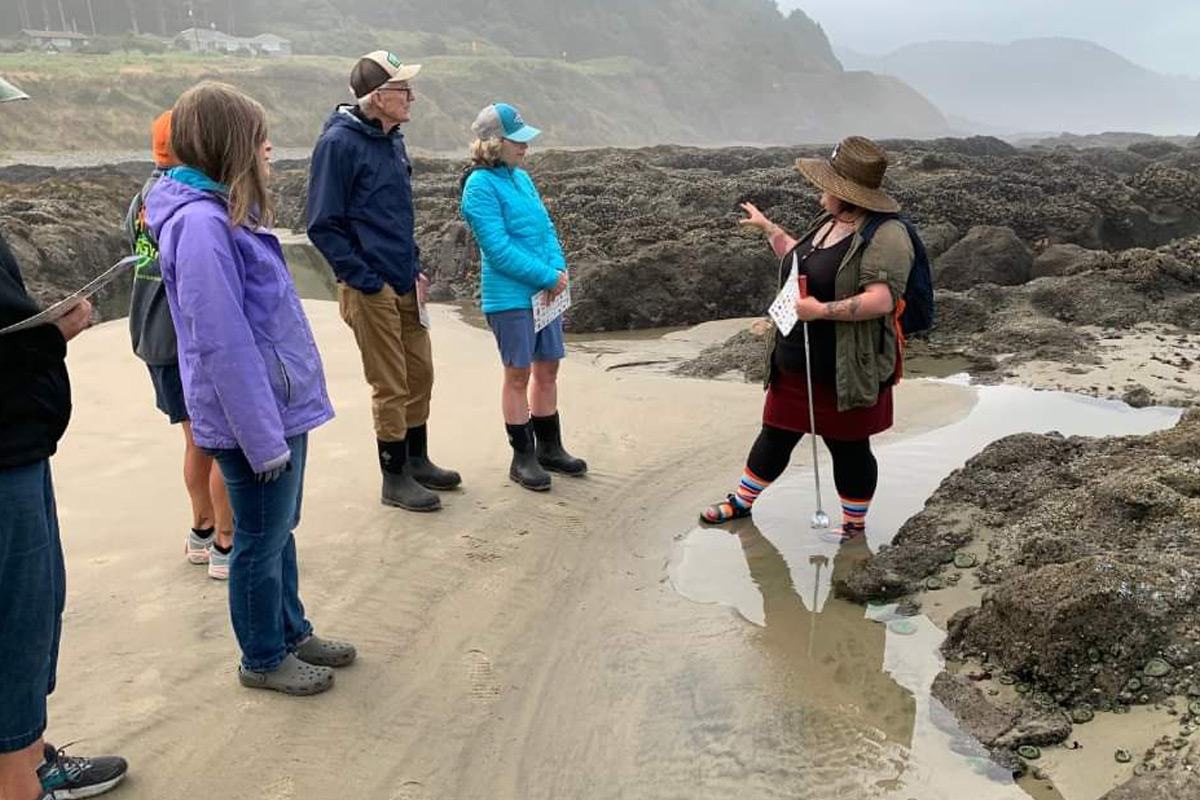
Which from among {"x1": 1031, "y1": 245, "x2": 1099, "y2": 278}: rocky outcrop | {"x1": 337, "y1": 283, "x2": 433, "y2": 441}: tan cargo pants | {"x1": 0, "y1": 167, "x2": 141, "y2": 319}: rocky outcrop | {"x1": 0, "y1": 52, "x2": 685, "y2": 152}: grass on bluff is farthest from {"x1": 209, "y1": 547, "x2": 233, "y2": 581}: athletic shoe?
{"x1": 0, "y1": 52, "x2": 685, "y2": 152}: grass on bluff

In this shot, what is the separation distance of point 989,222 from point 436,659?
12.2 meters

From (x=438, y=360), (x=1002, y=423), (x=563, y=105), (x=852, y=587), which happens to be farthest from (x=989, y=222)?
(x=563, y=105)

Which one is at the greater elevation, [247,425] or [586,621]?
[247,425]

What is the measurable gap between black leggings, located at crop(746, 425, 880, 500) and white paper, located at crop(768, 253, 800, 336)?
0.55 meters

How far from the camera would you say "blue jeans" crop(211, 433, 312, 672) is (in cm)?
281

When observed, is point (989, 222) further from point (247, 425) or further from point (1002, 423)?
point (247, 425)

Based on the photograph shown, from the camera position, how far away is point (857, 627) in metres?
3.75

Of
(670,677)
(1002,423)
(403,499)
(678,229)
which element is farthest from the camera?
(678,229)

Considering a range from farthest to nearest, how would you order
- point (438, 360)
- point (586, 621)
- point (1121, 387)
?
point (438, 360) < point (1121, 387) < point (586, 621)

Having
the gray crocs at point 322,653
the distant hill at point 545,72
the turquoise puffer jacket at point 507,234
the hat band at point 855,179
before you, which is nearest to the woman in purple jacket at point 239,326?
the gray crocs at point 322,653

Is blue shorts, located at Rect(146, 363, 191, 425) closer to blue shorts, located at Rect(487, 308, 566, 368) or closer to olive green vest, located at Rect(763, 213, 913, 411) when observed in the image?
blue shorts, located at Rect(487, 308, 566, 368)

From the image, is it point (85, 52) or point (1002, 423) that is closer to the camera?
point (1002, 423)

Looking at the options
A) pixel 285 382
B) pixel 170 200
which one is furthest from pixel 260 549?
pixel 170 200

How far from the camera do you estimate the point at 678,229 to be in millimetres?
12258
